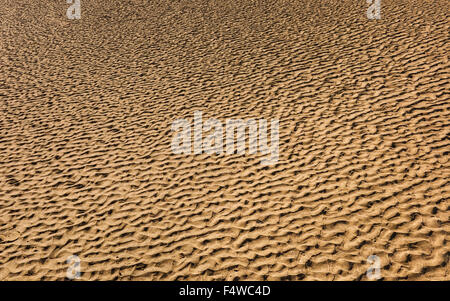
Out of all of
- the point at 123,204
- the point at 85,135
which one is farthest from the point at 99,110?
the point at 123,204

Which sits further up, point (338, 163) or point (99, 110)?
point (99, 110)

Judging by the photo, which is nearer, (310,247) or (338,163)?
(310,247)

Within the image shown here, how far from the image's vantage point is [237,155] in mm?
6371

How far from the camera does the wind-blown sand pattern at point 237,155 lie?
14.7 ft

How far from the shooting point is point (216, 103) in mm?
7922

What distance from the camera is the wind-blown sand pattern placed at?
4.49 metres

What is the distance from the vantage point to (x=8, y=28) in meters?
13.1

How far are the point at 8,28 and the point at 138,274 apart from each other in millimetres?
13158
